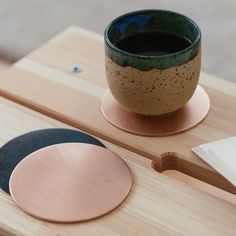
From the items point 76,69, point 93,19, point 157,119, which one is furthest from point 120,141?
point 93,19

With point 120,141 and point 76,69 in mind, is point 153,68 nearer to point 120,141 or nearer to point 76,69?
point 120,141

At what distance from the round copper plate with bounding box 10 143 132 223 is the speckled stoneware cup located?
0.30 ft

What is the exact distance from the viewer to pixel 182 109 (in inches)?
33.5

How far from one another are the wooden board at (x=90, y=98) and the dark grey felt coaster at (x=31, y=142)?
34 millimetres

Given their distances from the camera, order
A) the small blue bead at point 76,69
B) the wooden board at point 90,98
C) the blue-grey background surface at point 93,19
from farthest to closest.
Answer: the blue-grey background surface at point 93,19 < the small blue bead at point 76,69 < the wooden board at point 90,98

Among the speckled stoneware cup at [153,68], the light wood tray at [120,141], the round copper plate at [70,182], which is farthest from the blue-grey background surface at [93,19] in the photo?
the round copper plate at [70,182]

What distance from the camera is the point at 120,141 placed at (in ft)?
2.62

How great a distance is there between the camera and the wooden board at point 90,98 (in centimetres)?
78

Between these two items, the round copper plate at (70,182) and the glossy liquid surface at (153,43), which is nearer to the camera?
the round copper plate at (70,182)

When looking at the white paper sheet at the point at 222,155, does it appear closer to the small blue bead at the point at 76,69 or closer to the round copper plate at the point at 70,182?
the round copper plate at the point at 70,182

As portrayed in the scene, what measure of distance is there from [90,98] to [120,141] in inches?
4.6

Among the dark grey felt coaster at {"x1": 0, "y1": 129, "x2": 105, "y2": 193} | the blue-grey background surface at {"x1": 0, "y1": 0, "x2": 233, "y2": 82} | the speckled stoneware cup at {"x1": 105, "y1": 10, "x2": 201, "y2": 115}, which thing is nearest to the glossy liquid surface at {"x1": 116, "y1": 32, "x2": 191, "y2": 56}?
the speckled stoneware cup at {"x1": 105, "y1": 10, "x2": 201, "y2": 115}

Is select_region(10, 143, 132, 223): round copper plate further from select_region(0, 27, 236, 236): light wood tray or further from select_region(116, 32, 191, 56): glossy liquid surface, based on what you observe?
select_region(116, 32, 191, 56): glossy liquid surface

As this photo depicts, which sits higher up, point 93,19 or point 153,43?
point 153,43
